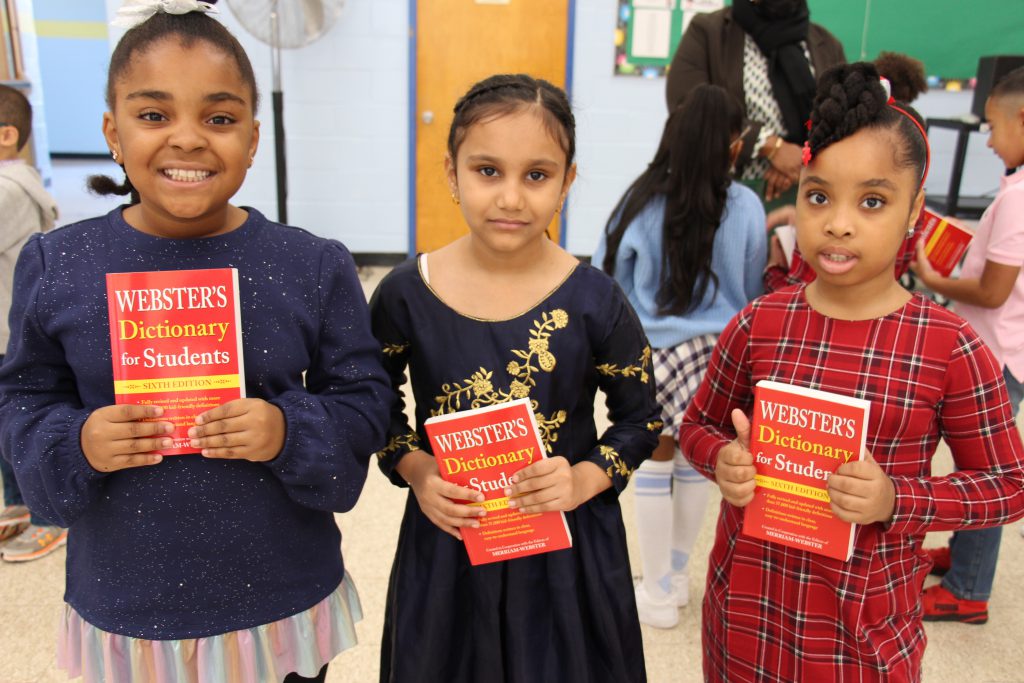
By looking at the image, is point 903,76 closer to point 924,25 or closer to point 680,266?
point 680,266

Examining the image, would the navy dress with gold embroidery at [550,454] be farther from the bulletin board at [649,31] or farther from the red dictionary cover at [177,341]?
the bulletin board at [649,31]

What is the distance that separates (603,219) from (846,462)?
4.74 m

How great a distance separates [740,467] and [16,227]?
7.18ft

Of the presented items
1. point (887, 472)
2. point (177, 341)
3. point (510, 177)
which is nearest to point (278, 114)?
point (510, 177)

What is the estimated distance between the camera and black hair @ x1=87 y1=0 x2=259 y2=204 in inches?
40.4

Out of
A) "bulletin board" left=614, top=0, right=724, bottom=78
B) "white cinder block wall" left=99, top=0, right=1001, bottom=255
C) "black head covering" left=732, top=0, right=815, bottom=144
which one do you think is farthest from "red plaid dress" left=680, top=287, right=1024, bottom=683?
"bulletin board" left=614, top=0, right=724, bottom=78

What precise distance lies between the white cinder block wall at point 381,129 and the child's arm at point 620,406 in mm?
4035

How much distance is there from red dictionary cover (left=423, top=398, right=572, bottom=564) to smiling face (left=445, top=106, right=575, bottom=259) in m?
0.26

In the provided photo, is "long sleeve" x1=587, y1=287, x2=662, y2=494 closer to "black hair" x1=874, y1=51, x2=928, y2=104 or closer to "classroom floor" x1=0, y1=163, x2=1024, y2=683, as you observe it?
"classroom floor" x1=0, y1=163, x2=1024, y2=683

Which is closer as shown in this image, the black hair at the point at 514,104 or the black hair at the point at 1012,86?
the black hair at the point at 514,104

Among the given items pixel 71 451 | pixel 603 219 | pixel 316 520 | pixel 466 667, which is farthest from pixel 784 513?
pixel 603 219

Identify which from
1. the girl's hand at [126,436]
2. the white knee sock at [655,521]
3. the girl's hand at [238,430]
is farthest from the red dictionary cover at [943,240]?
the girl's hand at [126,436]

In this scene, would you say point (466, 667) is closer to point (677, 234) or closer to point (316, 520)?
point (316, 520)

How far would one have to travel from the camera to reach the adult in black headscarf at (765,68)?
8.17 ft
